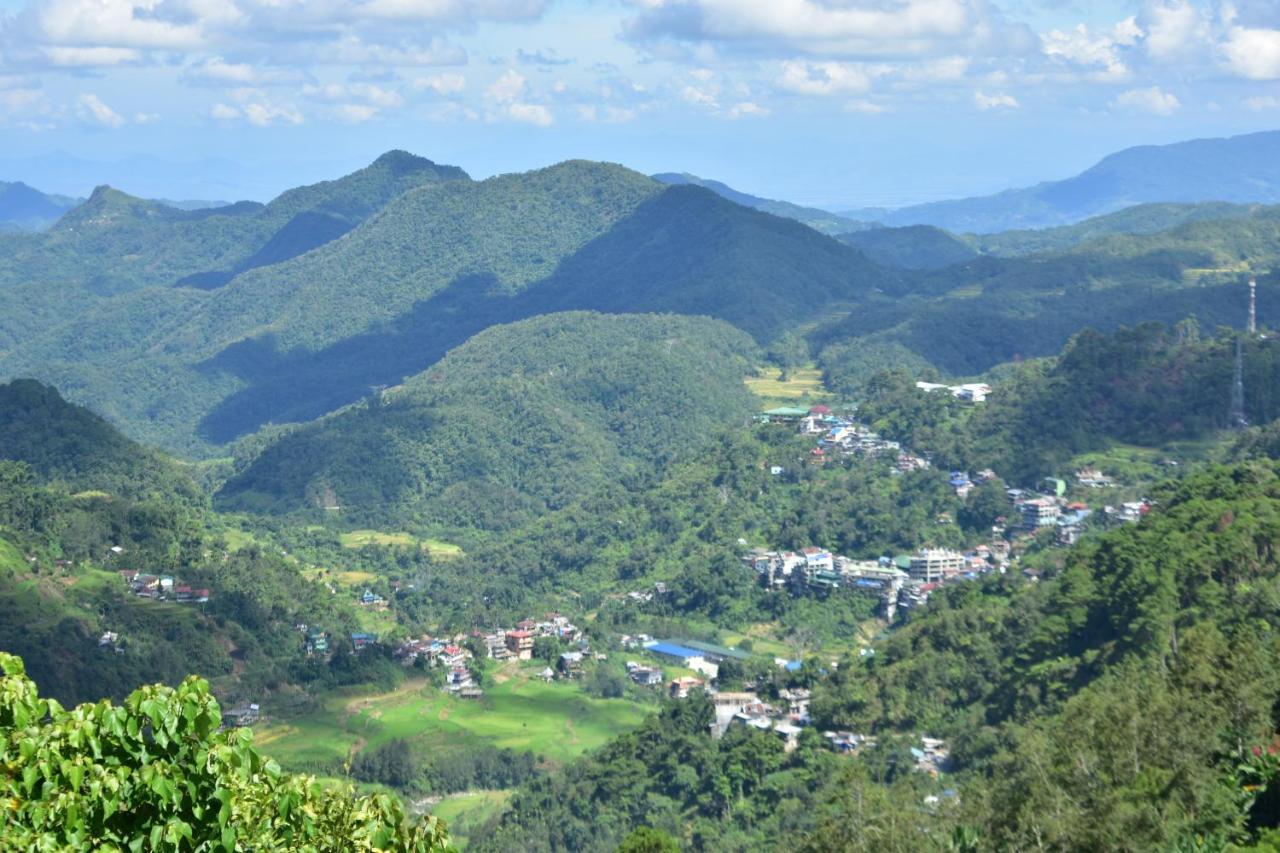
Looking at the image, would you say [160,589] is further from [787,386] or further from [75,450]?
[787,386]

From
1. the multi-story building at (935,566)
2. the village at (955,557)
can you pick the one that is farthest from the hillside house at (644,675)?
the multi-story building at (935,566)

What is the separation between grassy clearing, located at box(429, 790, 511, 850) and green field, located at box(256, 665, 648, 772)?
8.89 feet

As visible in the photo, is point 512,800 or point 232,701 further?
point 232,701

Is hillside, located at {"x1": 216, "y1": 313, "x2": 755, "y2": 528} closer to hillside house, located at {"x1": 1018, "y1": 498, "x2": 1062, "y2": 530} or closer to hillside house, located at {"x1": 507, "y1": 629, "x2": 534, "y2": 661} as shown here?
hillside house, located at {"x1": 507, "y1": 629, "x2": 534, "y2": 661}

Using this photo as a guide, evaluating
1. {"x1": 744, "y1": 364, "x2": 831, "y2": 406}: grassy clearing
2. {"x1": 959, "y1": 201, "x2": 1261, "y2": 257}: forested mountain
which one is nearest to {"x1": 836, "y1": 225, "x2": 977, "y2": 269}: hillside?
{"x1": 959, "y1": 201, "x2": 1261, "y2": 257}: forested mountain

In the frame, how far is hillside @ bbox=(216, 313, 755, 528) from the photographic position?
82.5 m

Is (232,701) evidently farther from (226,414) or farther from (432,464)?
(226,414)

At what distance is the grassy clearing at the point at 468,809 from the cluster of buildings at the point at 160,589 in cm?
1399

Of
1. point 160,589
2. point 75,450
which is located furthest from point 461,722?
point 75,450

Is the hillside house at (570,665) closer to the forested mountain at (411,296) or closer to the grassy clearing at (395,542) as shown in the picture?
the grassy clearing at (395,542)

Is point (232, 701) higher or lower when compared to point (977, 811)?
lower

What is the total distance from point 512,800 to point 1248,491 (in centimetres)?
2072

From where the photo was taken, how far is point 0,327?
147625mm

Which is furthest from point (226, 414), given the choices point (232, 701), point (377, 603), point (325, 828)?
point (325, 828)
